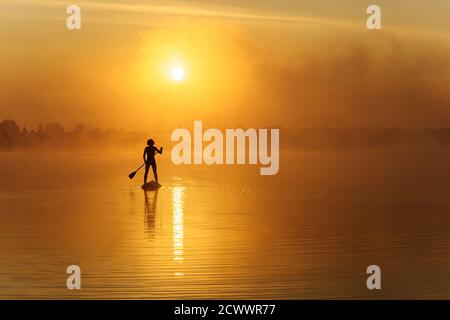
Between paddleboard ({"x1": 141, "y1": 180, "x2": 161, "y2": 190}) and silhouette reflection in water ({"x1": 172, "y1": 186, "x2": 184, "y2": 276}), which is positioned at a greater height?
paddleboard ({"x1": 141, "y1": 180, "x2": 161, "y2": 190})

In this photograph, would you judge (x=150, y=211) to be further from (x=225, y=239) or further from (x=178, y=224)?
(x=225, y=239)

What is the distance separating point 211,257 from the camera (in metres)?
10.2

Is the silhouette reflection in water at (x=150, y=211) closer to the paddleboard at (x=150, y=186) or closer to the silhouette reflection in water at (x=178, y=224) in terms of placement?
the silhouette reflection in water at (x=178, y=224)

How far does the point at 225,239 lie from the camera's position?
11.3 meters

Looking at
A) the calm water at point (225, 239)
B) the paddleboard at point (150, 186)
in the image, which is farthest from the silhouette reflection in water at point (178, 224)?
the paddleboard at point (150, 186)

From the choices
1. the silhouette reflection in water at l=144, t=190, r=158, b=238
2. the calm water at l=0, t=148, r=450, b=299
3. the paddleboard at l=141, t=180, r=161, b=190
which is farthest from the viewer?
the paddleboard at l=141, t=180, r=161, b=190

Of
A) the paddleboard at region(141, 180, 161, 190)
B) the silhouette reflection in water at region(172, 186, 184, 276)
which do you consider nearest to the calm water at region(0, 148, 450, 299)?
the silhouette reflection in water at region(172, 186, 184, 276)

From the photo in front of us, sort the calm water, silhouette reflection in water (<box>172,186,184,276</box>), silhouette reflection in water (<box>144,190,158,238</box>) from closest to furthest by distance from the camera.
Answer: the calm water, silhouette reflection in water (<box>172,186,184,276</box>), silhouette reflection in water (<box>144,190,158,238</box>)

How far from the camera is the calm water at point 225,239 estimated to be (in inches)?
353

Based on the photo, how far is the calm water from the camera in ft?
29.5

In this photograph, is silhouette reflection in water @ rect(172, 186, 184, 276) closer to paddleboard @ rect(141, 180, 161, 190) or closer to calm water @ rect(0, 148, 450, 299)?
calm water @ rect(0, 148, 450, 299)

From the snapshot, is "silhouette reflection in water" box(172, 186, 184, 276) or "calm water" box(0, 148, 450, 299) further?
"silhouette reflection in water" box(172, 186, 184, 276)
